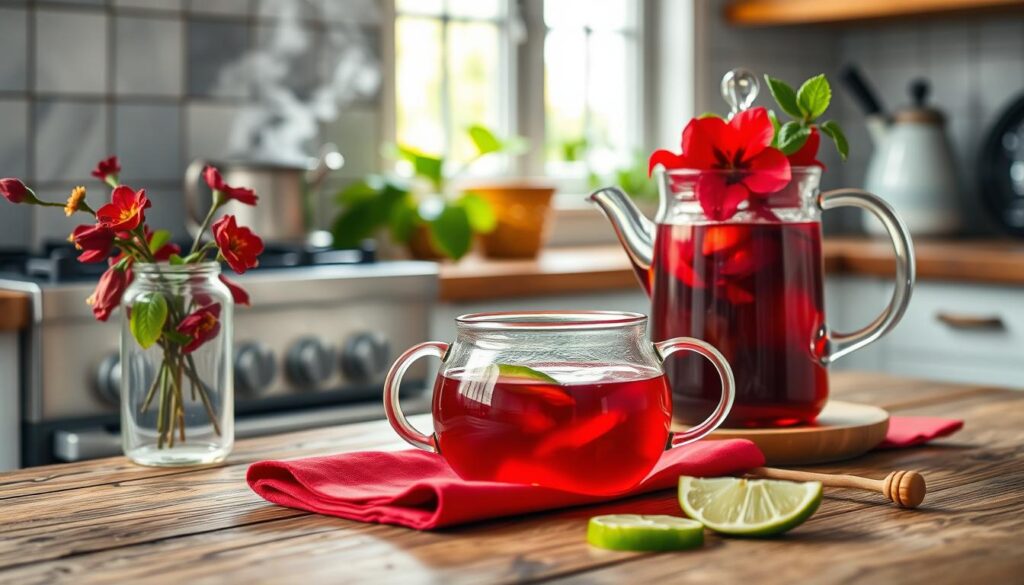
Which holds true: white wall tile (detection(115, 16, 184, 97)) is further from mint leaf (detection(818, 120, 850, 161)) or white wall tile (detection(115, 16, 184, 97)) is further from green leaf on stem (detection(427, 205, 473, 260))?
mint leaf (detection(818, 120, 850, 161))

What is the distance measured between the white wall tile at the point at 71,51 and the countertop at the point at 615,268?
2.30ft

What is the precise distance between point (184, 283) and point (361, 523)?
0.95ft

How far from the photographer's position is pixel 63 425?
184 cm

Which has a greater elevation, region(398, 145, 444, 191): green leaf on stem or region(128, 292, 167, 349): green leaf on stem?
region(398, 145, 444, 191): green leaf on stem

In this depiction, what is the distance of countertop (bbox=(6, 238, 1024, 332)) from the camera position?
92.4 inches

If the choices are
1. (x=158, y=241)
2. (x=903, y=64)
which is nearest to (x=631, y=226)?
(x=158, y=241)

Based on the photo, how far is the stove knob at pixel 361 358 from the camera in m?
2.11

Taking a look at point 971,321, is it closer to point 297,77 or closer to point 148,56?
point 297,77

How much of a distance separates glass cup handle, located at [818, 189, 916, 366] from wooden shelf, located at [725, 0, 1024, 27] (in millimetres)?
1956

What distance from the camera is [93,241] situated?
3.19 ft

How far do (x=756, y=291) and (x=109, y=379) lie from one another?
1093 millimetres

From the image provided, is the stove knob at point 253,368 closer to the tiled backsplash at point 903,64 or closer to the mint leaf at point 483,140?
the mint leaf at point 483,140

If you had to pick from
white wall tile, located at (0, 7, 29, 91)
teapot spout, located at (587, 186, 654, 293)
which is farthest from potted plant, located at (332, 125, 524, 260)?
teapot spout, located at (587, 186, 654, 293)

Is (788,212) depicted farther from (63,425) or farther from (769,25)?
(769,25)
